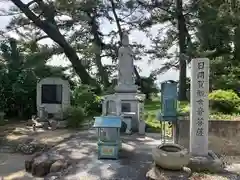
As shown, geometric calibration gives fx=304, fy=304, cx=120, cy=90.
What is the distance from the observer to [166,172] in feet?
17.1

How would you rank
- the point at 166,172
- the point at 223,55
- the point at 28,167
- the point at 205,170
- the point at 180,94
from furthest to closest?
the point at 180,94 < the point at 223,55 < the point at 28,167 < the point at 205,170 < the point at 166,172

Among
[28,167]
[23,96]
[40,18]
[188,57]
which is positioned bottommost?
[28,167]

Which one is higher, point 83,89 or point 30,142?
point 83,89

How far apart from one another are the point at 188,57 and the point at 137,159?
10.7 metres

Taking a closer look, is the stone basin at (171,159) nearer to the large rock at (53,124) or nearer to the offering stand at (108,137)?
the offering stand at (108,137)

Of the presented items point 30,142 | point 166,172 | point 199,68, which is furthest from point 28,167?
point 199,68

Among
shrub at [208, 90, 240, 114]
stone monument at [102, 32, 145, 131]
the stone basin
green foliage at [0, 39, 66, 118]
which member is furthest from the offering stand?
green foliage at [0, 39, 66, 118]

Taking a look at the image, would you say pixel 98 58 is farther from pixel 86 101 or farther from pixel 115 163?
pixel 115 163

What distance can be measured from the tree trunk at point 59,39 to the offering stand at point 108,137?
387 inches

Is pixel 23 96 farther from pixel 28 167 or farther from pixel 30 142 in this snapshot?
pixel 28 167

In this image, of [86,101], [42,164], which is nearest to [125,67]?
[86,101]

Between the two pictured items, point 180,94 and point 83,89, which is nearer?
point 83,89

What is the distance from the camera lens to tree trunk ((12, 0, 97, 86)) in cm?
1492

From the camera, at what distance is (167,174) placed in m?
5.13
